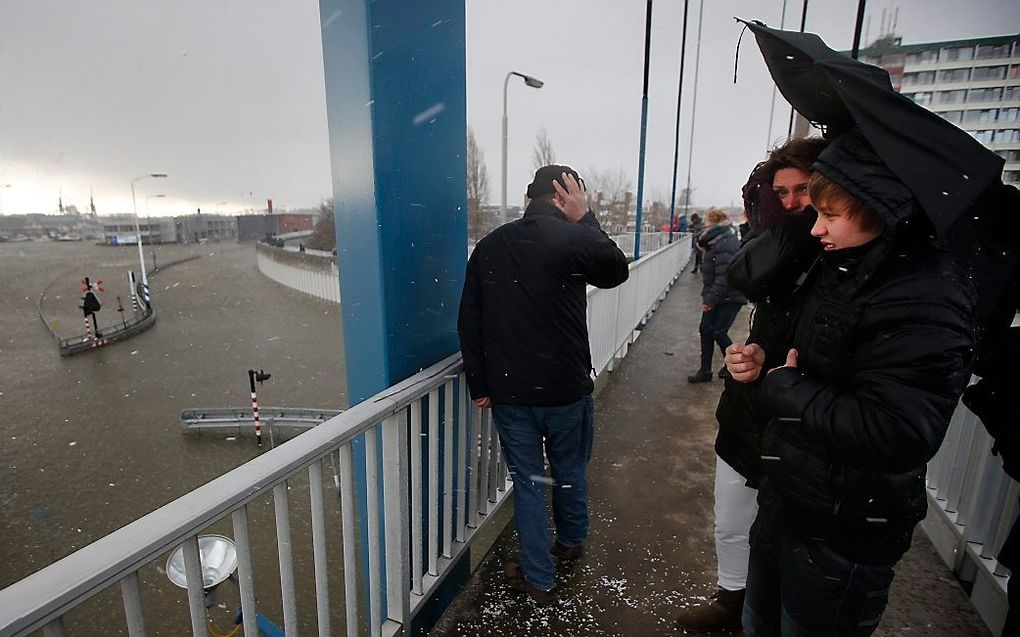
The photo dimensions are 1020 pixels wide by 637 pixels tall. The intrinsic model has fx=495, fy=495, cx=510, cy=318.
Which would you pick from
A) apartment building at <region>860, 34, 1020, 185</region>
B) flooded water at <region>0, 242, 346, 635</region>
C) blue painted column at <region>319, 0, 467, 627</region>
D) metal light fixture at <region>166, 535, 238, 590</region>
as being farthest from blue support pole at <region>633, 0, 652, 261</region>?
flooded water at <region>0, 242, 346, 635</region>

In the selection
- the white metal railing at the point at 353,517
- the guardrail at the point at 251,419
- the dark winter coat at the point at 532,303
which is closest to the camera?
the white metal railing at the point at 353,517

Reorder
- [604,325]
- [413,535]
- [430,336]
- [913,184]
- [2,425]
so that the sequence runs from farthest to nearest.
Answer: [2,425]
[604,325]
[430,336]
[413,535]
[913,184]

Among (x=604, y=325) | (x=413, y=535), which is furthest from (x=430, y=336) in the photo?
(x=604, y=325)

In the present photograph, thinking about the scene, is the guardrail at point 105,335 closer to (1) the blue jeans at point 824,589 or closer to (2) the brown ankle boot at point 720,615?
(2) the brown ankle boot at point 720,615

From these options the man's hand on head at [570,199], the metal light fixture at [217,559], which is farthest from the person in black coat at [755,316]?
the metal light fixture at [217,559]

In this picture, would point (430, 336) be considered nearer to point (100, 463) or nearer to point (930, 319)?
point (930, 319)

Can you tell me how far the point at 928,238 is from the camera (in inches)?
47.9

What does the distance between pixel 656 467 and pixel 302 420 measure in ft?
50.0

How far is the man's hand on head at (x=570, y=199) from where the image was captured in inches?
91.0

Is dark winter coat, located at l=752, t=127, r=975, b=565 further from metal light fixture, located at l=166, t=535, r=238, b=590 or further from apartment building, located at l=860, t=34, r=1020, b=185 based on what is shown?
metal light fixture, located at l=166, t=535, r=238, b=590

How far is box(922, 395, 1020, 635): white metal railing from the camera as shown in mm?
2119

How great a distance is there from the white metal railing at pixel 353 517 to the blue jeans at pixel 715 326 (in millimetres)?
3342

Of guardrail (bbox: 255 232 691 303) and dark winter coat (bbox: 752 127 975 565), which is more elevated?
dark winter coat (bbox: 752 127 975 565)

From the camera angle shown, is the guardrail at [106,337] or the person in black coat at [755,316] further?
the guardrail at [106,337]
